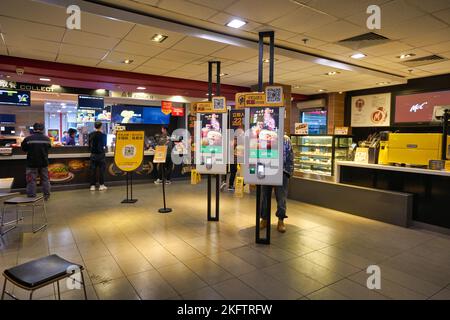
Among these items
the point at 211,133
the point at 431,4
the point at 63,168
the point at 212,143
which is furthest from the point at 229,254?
the point at 63,168

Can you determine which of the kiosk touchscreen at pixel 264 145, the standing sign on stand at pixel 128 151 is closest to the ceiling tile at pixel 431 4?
the kiosk touchscreen at pixel 264 145

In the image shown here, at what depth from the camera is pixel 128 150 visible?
Answer: 653 centimetres

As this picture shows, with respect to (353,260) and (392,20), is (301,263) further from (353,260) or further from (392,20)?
(392,20)

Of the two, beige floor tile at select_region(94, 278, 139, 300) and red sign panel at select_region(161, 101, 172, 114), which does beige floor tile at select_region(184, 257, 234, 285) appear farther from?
red sign panel at select_region(161, 101, 172, 114)

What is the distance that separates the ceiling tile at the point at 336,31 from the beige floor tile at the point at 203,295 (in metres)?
3.70

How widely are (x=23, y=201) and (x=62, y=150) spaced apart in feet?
13.5

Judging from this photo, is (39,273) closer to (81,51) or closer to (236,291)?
(236,291)

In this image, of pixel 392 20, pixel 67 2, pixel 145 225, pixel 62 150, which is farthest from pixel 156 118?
pixel 392 20

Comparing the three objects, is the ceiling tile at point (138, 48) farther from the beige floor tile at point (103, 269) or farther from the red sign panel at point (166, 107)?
the red sign panel at point (166, 107)

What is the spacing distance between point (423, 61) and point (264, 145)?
4.34 metres

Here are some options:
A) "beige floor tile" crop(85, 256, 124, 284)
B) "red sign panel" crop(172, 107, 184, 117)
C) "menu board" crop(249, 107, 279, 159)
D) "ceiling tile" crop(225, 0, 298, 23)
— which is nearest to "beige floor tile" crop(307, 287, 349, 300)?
"menu board" crop(249, 107, 279, 159)

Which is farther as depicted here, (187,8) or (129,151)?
(129,151)

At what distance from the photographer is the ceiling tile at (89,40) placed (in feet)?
14.5
